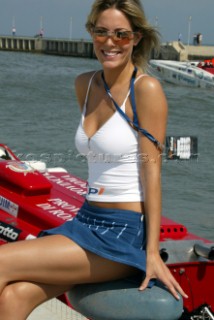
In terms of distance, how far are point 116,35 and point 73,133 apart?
32.7 ft

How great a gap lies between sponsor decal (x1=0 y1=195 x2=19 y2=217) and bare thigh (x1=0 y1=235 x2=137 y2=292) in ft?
6.02

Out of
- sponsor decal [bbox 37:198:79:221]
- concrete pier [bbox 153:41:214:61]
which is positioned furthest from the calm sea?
concrete pier [bbox 153:41:214:61]

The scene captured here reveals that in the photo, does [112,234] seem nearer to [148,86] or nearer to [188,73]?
[148,86]

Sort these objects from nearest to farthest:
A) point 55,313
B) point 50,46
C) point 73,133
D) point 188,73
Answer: point 55,313, point 73,133, point 188,73, point 50,46

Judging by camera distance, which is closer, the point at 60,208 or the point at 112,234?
the point at 112,234

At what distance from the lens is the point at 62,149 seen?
10414 millimetres

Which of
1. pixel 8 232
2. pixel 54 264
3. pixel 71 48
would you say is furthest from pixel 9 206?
pixel 71 48

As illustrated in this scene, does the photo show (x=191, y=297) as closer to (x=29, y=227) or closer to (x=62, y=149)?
(x=29, y=227)

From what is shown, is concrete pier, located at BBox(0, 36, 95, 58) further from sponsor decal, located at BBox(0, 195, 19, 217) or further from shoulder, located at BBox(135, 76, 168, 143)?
shoulder, located at BBox(135, 76, 168, 143)

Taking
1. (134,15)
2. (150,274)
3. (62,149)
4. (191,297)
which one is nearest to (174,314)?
(150,274)

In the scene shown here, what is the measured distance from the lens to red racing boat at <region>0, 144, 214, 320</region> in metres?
2.90

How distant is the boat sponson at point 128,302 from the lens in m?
1.90

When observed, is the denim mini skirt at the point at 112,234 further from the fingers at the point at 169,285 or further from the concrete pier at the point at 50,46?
the concrete pier at the point at 50,46

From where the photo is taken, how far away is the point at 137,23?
6.66 feet
